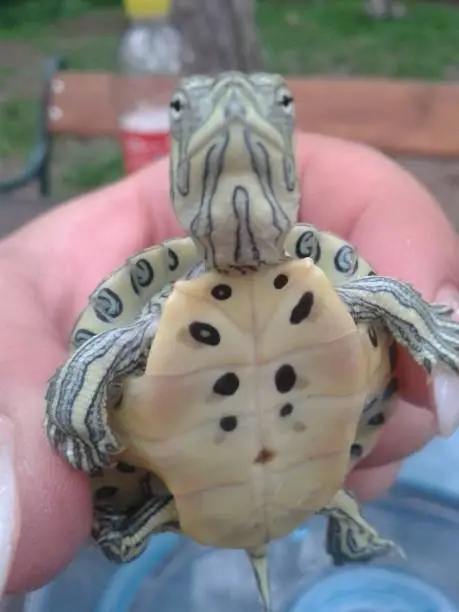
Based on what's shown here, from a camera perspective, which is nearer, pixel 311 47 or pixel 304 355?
pixel 304 355

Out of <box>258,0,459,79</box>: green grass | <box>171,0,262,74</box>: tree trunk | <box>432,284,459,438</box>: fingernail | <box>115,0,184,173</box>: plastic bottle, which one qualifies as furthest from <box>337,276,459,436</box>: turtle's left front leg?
<box>258,0,459,79</box>: green grass

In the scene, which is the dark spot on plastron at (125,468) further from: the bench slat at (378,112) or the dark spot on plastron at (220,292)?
the bench slat at (378,112)

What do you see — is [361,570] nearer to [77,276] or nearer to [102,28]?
[77,276]

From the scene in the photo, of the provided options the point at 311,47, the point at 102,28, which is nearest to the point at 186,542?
the point at 311,47

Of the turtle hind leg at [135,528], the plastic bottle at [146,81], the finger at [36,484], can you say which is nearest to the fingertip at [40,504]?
the finger at [36,484]

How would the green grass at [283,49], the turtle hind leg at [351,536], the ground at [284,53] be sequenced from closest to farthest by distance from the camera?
the turtle hind leg at [351,536]
the ground at [284,53]
the green grass at [283,49]

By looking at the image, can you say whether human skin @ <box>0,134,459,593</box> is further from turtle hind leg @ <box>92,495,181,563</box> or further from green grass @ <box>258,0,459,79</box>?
green grass @ <box>258,0,459,79</box>

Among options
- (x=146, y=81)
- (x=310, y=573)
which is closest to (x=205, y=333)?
(x=310, y=573)
